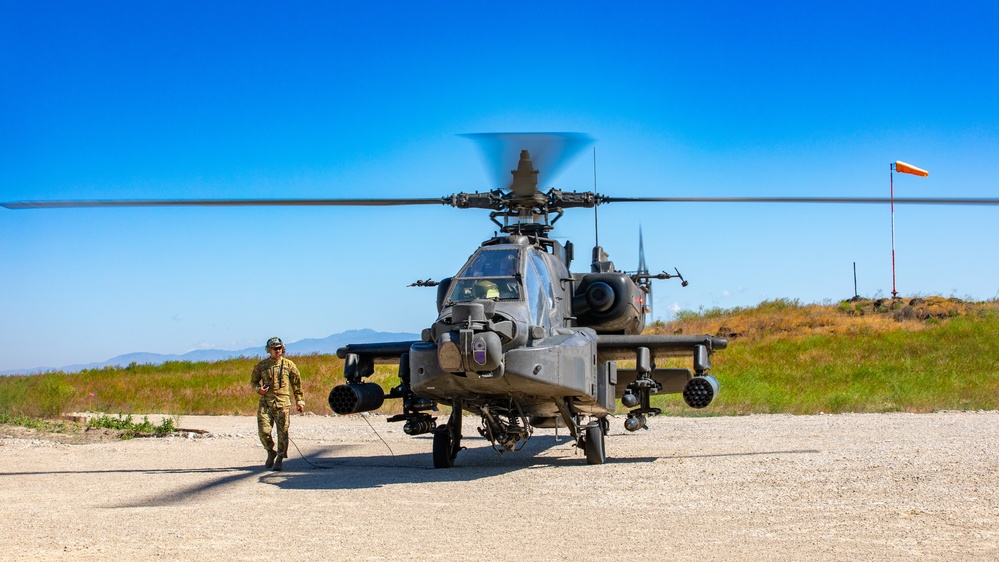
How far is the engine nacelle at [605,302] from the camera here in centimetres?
1310

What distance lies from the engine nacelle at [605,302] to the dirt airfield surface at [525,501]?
73.2 inches

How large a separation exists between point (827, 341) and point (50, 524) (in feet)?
86.1

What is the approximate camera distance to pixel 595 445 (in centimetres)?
1200

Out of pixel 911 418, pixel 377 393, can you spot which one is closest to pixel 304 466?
pixel 377 393

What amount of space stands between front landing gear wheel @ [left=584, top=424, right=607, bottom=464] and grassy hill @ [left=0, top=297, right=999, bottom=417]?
9600 millimetres

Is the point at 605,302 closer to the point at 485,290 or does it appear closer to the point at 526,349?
the point at 485,290

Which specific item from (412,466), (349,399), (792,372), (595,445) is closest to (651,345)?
(595,445)

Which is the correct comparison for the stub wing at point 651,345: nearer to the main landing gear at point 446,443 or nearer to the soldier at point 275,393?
the main landing gear at point 446,443

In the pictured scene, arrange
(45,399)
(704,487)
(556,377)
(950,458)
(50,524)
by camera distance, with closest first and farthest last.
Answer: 1. (50,524)
2. (704,487)
3. (556,377)
4. (950,458)
5. (45,399)

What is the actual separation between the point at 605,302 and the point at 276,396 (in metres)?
4.57

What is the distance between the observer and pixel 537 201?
40.8 feet

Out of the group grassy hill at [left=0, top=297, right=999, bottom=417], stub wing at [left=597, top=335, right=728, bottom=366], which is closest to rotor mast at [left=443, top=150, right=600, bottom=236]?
stub wing at [left=597, top=335, right=728, bottom=366]

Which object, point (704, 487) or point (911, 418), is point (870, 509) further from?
point (911, 418)

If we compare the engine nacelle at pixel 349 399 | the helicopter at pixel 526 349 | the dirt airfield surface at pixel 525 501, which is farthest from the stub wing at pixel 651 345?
the engine nacelle at pixel 349 399
